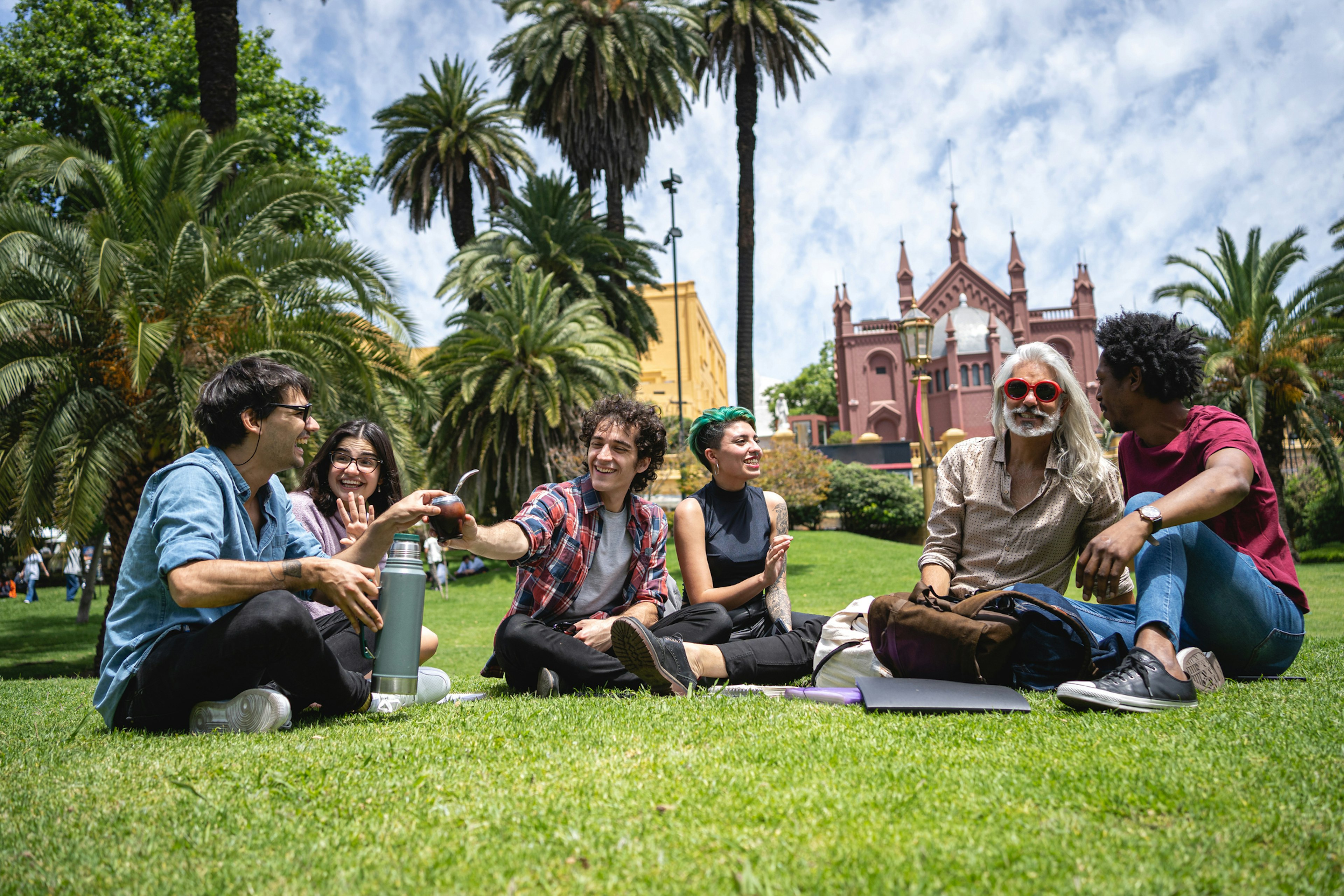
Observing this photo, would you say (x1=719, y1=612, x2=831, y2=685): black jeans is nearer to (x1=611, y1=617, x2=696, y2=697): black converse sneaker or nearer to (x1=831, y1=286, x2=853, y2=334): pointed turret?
(x1=611, y1=617, x2=696, y2=697): black converse sneaker

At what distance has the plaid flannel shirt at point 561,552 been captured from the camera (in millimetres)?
4156

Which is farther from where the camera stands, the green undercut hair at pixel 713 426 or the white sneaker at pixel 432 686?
the green undercut hair at pixel 713 426

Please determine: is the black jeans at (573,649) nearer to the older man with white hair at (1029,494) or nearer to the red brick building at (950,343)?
the older man with white hair at (1029,494)

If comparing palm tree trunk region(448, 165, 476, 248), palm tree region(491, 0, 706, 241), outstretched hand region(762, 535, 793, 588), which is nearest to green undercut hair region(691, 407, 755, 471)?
outstretched hand region(762, 535, 793, 588)

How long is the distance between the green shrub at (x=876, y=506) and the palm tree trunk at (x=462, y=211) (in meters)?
13.9

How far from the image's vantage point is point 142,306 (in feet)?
34.2

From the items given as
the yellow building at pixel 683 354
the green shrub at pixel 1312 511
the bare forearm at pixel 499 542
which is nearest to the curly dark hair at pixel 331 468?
the bare forearm at pixel 499 542

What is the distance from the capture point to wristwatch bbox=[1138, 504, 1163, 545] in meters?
3.14

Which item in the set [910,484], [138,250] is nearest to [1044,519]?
[138,250]

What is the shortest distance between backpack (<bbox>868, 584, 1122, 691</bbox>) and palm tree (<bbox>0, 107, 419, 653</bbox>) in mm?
8897

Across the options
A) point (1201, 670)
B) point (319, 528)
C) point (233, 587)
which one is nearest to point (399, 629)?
point (233, 587)

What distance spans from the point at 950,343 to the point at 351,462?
5950cm

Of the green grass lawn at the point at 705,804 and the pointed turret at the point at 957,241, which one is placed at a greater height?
the pointed turret at the point at 957,241

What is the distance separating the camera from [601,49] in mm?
23156
